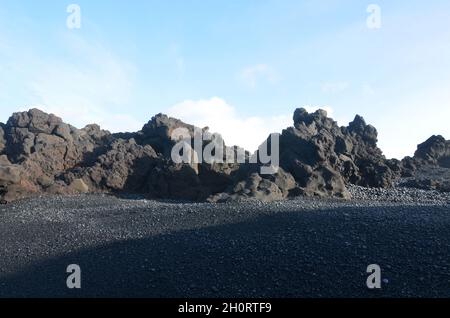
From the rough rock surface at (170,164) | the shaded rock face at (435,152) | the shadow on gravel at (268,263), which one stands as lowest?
the shadow on gravel at (268,263)

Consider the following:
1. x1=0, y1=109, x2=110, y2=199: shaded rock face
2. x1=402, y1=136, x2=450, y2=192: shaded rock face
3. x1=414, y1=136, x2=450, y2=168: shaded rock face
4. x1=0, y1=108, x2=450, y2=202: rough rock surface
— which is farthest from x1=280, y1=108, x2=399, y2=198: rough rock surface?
x1=0, y1=109, x2=110, y2=199: shaded rock face

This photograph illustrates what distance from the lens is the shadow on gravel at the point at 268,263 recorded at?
6.89 meters

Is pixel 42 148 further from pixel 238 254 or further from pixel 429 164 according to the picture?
pixel 429 164

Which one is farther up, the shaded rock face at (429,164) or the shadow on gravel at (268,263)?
the shaded rock face at (429,164)

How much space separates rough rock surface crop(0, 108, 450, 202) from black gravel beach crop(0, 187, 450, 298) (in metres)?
5.88

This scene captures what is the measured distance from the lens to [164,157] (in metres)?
A: 21.9

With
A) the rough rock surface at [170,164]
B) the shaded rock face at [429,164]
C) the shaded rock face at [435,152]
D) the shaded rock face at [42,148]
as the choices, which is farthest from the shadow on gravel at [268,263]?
the shaded rock face at [435,152]

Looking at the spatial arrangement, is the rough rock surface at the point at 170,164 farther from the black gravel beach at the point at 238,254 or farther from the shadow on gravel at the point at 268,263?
the shadow on gravel at the point at 268,263

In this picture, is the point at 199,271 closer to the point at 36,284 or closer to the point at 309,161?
the point at 36,284

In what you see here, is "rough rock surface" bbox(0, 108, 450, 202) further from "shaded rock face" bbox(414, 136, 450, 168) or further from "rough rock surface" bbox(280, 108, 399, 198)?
"shaded rock face" bbox(414, 136, 450, 168)

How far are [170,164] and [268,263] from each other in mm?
13395

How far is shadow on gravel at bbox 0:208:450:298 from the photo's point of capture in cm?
689

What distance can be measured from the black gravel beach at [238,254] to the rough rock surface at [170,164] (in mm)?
5882
